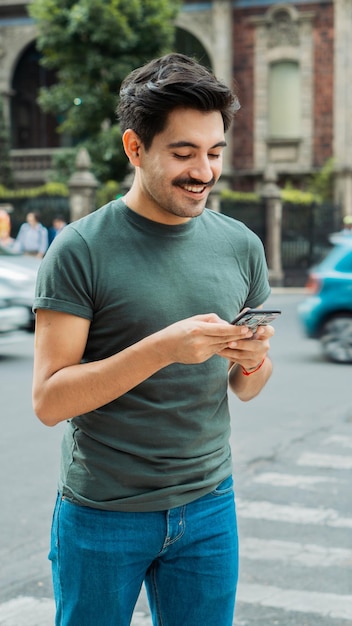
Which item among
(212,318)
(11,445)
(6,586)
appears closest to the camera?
(212,318)

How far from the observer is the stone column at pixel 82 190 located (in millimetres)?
26516

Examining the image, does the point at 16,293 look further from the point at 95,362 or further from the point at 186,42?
the point at 186,42

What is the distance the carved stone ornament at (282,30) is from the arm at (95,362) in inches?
1237

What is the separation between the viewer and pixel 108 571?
247 centimetres

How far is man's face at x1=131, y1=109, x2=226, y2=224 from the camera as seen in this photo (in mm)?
2420

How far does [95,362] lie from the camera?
2.42 metres

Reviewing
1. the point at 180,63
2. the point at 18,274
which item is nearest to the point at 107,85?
the point at 18,274

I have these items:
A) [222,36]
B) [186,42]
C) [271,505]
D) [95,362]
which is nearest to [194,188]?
[95,362]

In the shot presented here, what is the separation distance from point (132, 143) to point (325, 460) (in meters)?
5.42

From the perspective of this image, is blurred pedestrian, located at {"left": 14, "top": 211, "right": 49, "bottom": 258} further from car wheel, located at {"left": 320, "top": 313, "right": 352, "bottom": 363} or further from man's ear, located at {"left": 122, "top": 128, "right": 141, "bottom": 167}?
man's ear, located at {"left": 122, "top": 128, "right": 141, "bottom": 167}

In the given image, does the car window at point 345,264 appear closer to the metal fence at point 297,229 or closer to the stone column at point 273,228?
the stone column at point 273,228

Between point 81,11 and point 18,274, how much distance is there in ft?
50.0

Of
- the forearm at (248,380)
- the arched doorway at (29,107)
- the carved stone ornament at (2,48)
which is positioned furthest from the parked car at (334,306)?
the arched doorway at (29,107)

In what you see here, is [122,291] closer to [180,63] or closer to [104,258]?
[104,258]
